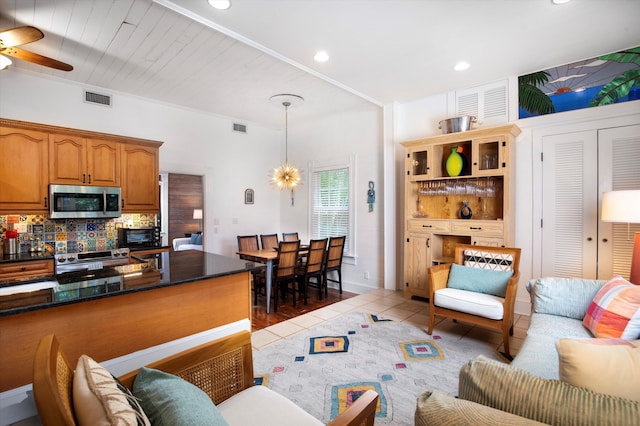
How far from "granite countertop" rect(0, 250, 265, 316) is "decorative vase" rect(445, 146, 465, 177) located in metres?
3.03

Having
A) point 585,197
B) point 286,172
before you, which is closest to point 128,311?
point 286,172

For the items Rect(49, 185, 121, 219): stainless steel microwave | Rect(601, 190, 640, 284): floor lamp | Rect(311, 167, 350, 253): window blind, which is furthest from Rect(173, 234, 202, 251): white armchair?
Rect(601, 190, 640, 284): floor lamp

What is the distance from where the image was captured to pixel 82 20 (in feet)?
9.62

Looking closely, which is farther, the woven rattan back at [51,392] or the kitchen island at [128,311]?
the kitchen island at [128,311]

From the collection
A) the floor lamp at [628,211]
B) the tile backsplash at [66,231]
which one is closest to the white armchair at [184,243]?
the tile backsplash at [66,231]

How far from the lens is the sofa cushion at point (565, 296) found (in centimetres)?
249

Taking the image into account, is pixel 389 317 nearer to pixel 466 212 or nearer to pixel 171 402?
pixel 466 212

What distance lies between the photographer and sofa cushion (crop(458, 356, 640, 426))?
0.85 metres

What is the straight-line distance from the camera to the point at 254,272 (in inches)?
207

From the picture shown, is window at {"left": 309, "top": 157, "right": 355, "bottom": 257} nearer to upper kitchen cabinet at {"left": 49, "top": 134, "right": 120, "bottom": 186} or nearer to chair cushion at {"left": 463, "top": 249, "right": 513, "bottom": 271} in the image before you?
chair cushion at {"left": 463, "top": 249, "right": 513, "bottom": 271}

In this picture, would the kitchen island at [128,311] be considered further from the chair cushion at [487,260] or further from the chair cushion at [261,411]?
the chair cushion at [487,260]

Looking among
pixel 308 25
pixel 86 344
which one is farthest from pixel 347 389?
pixel 308 25

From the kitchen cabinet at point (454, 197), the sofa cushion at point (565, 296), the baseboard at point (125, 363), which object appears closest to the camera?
the baseboard at point (125, 363)

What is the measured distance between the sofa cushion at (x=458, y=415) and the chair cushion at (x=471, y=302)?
2.28 meters
